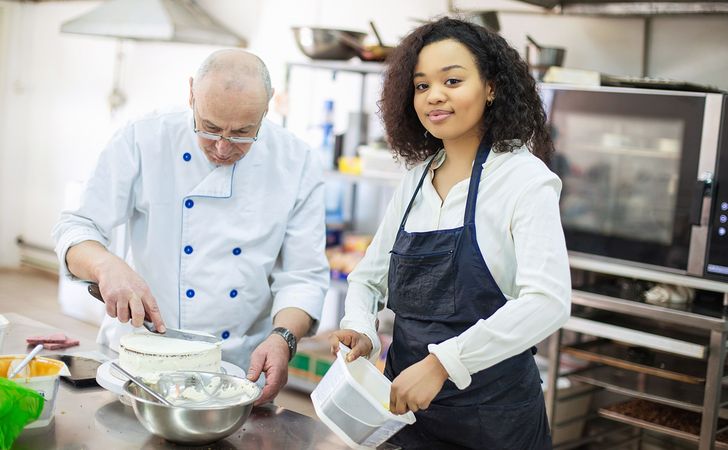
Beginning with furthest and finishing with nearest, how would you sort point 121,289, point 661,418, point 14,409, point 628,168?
point 628,168, point 661,418, point 121,289, point 14,409

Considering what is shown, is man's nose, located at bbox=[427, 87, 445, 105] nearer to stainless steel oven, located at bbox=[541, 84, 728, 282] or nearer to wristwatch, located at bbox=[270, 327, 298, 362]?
wristwatch, located at bbox=[270, 327, 298, 362]

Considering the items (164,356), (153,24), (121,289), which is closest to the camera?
(164,356)

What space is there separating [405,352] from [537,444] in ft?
1.06

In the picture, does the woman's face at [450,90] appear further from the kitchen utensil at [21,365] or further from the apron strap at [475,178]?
the kitchen utensil at [21,365]

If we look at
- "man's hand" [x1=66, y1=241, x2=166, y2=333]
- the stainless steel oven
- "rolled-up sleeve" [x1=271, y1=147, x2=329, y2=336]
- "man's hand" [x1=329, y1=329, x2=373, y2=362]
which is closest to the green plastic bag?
"man's hand" [x1=66, y1=241, x2=166, y2=333]

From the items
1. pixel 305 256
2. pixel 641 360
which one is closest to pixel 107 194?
pixel 305 256

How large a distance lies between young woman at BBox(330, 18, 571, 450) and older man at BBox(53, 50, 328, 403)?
335mm

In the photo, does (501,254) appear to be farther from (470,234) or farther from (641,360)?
(641,360)

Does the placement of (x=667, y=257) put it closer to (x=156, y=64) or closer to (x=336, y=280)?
(x=336, y=280)

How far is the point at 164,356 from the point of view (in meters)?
1.66

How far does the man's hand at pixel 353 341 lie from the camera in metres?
1.65

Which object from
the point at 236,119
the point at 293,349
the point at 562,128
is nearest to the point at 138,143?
the point at 236,119

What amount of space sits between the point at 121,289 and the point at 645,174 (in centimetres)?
206

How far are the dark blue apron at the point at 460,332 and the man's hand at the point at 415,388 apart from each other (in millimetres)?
229
